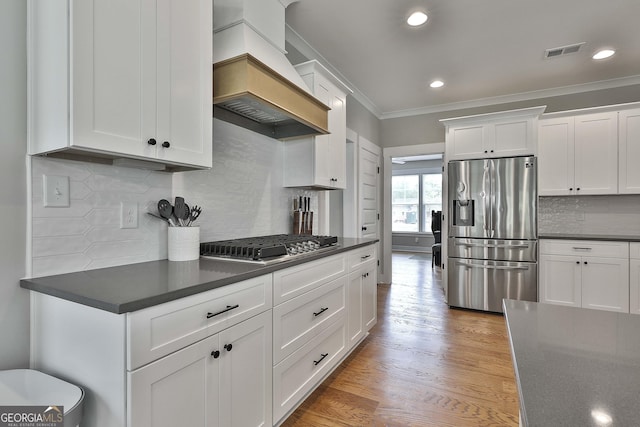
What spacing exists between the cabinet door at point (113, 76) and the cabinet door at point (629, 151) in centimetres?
452

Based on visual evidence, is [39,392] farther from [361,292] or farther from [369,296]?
[369,296]

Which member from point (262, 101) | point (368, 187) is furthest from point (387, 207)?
point (262, 101)

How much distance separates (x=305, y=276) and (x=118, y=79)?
1300 mm

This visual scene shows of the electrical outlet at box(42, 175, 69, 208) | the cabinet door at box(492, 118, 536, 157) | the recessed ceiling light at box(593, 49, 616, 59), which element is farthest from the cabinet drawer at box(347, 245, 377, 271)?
the recessed ceiling light at box(593, 49, 616, 59)

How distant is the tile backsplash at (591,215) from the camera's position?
3662 millimetres

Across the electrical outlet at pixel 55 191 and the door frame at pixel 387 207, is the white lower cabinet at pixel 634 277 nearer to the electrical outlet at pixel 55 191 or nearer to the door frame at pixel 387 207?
the door frame at pixel 387 207

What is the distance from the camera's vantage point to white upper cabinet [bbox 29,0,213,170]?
113 centimetres

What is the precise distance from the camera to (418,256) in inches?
320

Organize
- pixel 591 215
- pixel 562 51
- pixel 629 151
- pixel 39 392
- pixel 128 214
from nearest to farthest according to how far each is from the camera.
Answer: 1. pixel 39 392
2. pixel 128 214
3. pixel 562 51
4. pixel 629 151
5. pixel 591 215

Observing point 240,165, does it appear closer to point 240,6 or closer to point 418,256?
point 240,6

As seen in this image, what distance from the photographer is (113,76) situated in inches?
48.0

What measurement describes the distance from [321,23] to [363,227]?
2530 mm

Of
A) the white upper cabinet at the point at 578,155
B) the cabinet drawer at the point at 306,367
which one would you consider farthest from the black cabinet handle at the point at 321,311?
the white upper cabinet at the point at 578,155

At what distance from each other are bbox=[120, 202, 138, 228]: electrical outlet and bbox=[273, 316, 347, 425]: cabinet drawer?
1026 mm
